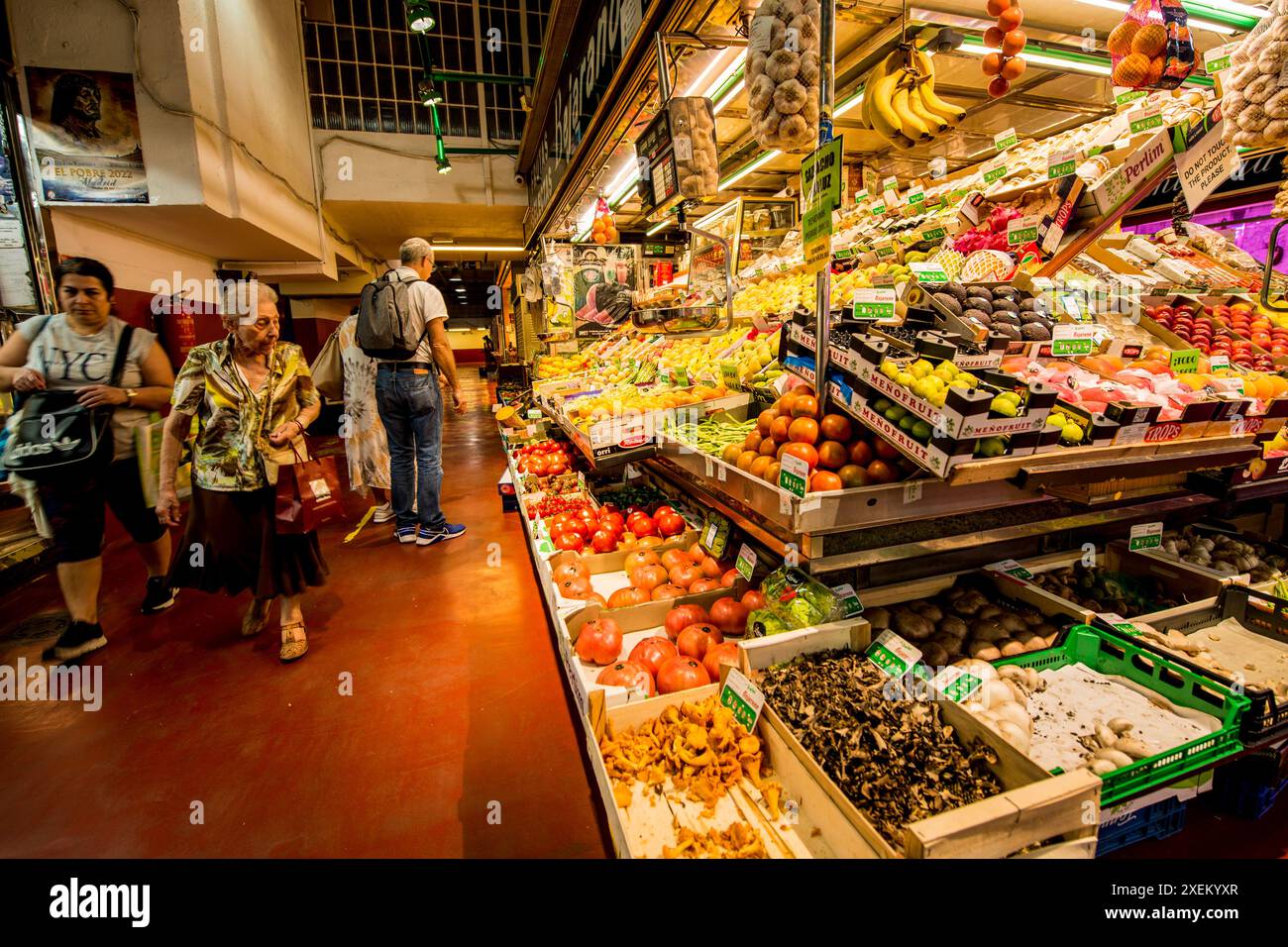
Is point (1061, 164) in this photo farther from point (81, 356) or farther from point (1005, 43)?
point (81, 356)

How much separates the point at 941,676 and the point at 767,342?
2208 millimetres

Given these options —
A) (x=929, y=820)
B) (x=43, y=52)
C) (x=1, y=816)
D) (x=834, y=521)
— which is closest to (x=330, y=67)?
(x=43, y=52)

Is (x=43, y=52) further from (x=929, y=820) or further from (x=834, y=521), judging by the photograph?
(x=929, y=820)

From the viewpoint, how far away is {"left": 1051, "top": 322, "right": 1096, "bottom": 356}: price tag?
2379 mm

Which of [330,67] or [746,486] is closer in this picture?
[746,486]

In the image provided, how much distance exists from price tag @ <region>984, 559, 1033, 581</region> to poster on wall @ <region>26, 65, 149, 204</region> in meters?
8.36

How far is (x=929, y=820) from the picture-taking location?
1.07m

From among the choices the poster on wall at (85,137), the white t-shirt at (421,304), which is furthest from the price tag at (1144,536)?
the poster on wall at (85,137)

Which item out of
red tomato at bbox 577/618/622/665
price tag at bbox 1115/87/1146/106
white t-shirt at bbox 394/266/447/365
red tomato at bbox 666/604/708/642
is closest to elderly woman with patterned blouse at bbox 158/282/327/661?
white t-shirt at bbox 394/266/447/365

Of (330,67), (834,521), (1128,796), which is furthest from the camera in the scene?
(330,67)

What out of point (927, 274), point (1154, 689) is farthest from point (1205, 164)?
point (1154, 689)

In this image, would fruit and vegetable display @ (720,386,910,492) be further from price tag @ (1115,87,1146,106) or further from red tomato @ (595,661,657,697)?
price tag @ (1115,87,1146,106)

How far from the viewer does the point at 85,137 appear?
5609 mm
